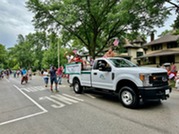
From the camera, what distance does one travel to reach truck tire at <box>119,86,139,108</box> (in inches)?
228

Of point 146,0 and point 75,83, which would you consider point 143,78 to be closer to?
point 75,83

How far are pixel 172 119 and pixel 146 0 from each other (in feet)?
Result: 45.9

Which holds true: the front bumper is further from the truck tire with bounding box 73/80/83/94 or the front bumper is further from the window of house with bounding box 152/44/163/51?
the window of house with bounding box 152/44/163/51

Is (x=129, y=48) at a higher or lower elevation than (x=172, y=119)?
higher

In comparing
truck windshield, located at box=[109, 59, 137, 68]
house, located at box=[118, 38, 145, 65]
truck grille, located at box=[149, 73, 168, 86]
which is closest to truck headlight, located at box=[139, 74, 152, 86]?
truck grille, located at box=[149, 73, 168, 86]

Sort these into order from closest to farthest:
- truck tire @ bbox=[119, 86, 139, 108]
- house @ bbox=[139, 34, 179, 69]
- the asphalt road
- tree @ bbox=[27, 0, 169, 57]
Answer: the asphalt road → truck tire @ bbox=[119, 86, 139, 108] → tree @ bbox=[27, 0, 169, 57] → house @ bbox=[139, 34, 179, 69]

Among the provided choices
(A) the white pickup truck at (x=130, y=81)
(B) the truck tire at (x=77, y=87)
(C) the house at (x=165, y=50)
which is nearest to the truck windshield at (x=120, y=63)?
(A) the white pickup truck at (x=130, y=81)

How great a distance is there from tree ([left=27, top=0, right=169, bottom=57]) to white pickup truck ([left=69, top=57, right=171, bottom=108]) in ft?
34.9

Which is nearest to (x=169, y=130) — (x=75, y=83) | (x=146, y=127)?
(x=146, y=127)

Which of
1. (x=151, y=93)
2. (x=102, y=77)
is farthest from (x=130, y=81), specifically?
(x=102, y=77)

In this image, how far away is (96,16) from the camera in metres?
21.0

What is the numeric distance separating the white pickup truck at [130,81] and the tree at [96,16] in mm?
10630

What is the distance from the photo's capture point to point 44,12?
2128cm

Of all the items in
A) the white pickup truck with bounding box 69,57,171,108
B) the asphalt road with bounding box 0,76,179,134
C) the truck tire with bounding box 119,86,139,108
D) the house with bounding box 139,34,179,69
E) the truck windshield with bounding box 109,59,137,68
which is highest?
the house with bounding box 139,34,179,69
